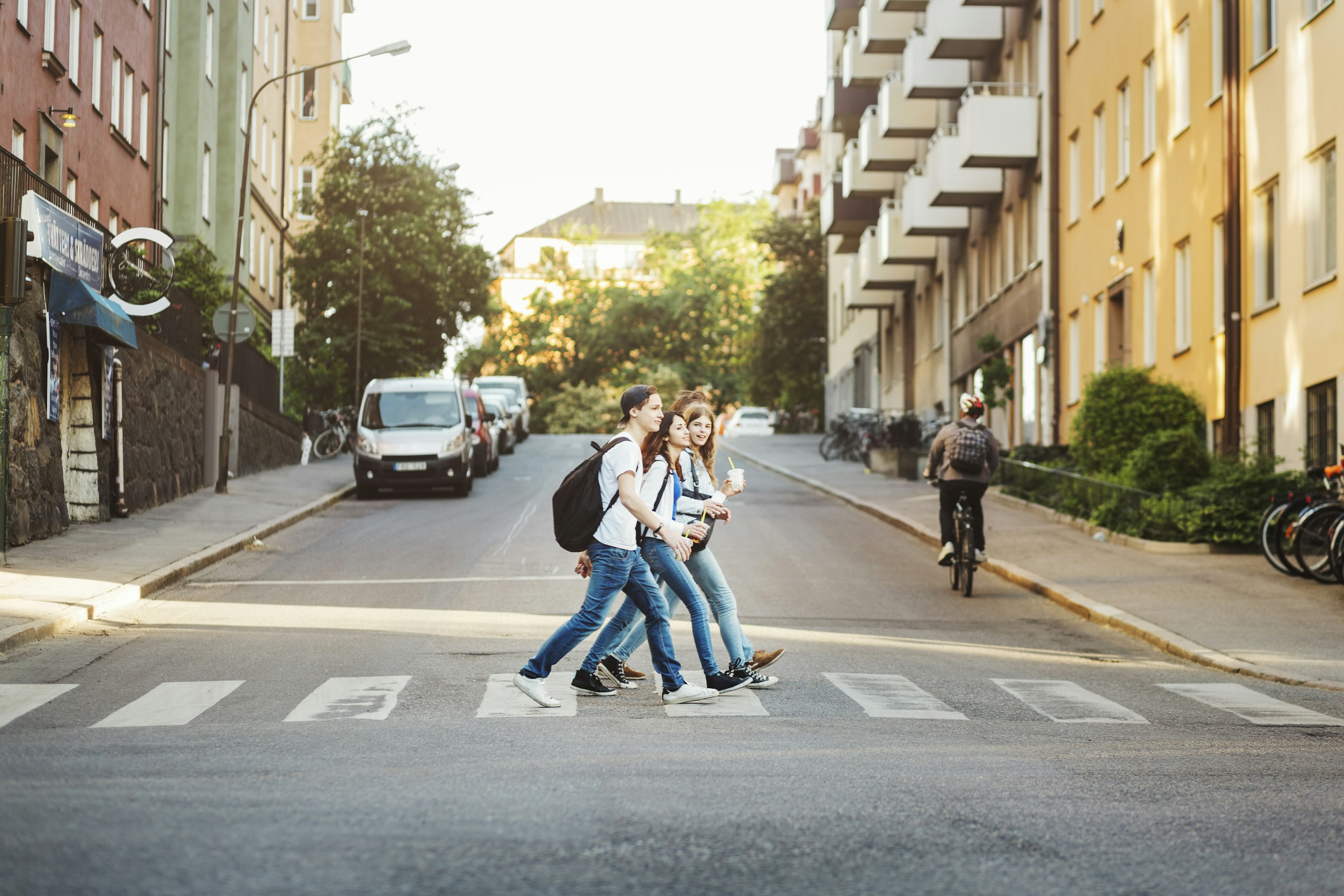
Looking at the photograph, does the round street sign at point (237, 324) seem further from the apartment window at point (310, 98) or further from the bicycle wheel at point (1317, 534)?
the apartment window at point (310, 98)

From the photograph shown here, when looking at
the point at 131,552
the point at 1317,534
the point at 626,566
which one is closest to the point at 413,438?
the point at 131,552

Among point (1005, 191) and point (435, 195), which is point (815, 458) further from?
point (435, 195)

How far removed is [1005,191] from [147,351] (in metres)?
20.7

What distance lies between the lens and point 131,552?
19188mm

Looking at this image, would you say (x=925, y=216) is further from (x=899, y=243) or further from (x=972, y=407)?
(x=972, y=407)

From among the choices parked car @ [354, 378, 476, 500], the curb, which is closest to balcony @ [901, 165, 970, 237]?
parked car @ [354, 378, 476, 500]

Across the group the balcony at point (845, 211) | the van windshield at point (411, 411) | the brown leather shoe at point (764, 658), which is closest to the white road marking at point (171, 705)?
the brown leather shoe at point (764, 658)

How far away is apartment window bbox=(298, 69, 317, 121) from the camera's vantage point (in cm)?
6869

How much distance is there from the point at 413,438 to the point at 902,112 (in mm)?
19620

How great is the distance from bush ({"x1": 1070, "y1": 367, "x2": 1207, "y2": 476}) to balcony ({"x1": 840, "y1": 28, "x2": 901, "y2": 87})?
29.2 metres

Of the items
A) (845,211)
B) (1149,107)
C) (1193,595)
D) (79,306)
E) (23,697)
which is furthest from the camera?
(845,211)

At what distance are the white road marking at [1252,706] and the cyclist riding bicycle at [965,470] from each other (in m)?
5.96

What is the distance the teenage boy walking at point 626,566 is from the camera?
32.2 feet

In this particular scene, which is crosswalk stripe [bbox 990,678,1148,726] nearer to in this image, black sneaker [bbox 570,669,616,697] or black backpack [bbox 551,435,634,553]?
black sneaker [bbox 570,669,616,697]
